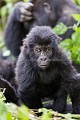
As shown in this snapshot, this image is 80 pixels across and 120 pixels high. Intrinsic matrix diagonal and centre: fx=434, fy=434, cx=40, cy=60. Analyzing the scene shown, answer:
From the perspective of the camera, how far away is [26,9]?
683cm

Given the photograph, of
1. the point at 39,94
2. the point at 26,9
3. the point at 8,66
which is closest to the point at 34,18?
the point at 26,9

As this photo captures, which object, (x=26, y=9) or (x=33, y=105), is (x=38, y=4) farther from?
(x=33, y=105)

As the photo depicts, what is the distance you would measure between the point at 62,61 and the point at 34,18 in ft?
8.47

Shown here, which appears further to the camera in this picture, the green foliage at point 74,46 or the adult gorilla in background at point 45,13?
the adult gorilla in background at point 45,13

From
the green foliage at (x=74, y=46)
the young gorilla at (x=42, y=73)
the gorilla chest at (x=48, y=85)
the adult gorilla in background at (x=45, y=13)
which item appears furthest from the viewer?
the adult gorilla in background at (x=45, y=13)

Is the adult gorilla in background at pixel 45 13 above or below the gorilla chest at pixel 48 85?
above

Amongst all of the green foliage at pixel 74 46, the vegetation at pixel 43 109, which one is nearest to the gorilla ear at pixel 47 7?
the vegetation at pixel 43 109

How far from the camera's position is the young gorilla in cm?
430

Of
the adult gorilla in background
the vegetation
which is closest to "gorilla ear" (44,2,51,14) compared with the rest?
the adult gorilla in background

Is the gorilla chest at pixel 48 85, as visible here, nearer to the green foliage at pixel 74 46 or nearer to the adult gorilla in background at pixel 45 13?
the green foliage at pixel 74 46

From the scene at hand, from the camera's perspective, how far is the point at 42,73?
4406 millimetres

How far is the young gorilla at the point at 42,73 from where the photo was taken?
14.1ft

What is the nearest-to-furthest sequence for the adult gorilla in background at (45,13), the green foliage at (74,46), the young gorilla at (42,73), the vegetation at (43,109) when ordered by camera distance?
1. the vegetation at (43,109)
2. the young gorilla at (42,73)
3. the green foliage at (74,46)
4. the adult gorilla in background at (45,13)

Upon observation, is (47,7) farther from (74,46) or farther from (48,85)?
(48,85)
